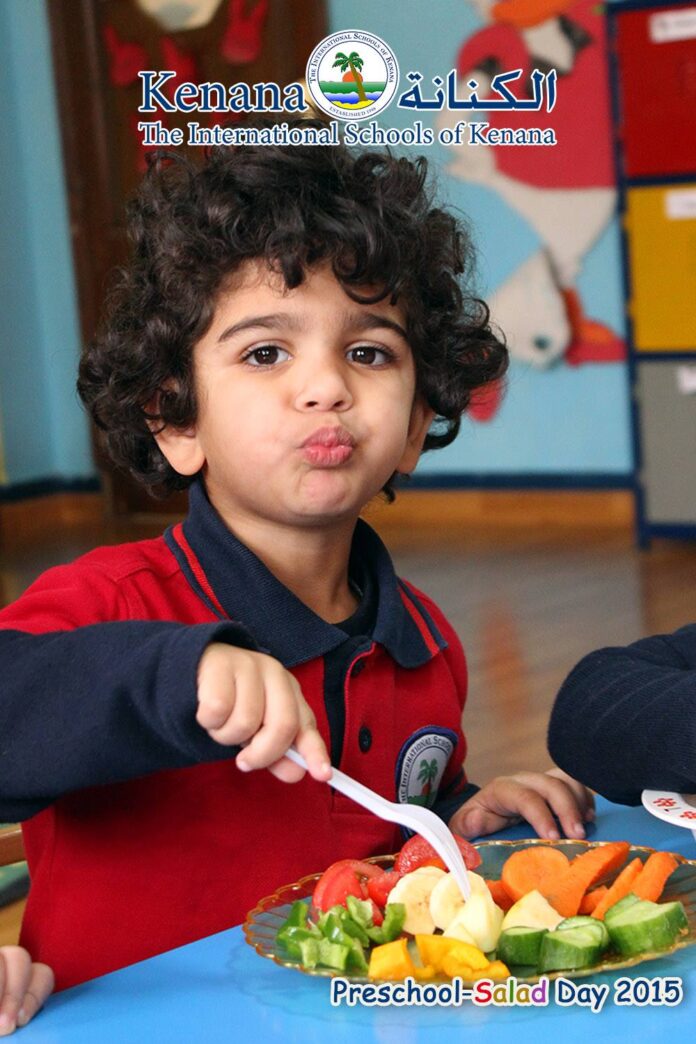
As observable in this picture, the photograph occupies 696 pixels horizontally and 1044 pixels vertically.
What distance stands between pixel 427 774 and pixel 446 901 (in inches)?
16.2

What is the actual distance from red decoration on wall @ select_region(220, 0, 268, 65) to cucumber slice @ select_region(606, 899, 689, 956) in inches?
196

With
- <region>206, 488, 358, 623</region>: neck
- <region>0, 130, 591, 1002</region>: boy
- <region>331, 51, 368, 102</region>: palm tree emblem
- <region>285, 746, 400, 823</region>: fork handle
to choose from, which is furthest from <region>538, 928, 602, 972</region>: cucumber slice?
<region>331, 51, 368, 102</region>: palm tree emblem

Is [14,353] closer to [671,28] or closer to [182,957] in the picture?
[671,28]

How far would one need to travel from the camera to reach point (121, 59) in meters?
5.64

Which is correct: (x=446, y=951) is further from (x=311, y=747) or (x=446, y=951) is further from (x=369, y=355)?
(x=369, y=355)

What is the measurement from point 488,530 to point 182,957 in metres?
4.51

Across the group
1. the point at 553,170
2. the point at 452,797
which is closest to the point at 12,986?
the point at 452,797

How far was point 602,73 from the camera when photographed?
4754mm

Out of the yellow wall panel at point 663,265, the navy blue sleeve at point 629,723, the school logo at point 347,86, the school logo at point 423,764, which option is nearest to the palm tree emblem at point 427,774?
the school logo at point 423,764

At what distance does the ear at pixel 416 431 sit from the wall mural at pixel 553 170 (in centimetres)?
370

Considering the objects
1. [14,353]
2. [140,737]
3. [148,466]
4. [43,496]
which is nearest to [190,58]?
[14,353]

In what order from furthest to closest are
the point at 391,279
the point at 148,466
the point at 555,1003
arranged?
the point at 148,466, the point at 391,279, the point at 555,1003

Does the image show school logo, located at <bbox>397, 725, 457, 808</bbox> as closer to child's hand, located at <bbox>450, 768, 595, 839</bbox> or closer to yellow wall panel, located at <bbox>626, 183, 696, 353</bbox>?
child's hand, located at <bbox>450, 768, 595, 839</bbox>

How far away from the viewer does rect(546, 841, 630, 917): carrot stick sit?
2.50 ft
